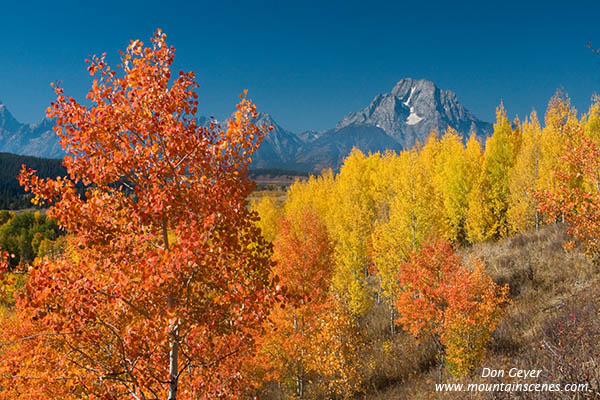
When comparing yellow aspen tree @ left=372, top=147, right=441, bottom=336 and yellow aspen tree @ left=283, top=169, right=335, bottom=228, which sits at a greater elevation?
yellow aspen tree @ left=283, top=169, right=335, bottom=228

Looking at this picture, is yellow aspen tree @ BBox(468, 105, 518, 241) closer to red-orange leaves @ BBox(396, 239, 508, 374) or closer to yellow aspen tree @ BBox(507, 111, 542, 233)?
yellow aspen tree @ BBox(507, 111, 542, 233)

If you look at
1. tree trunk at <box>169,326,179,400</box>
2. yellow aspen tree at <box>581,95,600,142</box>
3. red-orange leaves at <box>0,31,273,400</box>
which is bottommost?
tree trunk at <box>169,326,179,400</box>

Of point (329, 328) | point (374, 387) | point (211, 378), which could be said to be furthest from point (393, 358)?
point (211, 378)

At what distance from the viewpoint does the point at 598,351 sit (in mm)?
7805

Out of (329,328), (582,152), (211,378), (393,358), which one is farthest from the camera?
(393,358)

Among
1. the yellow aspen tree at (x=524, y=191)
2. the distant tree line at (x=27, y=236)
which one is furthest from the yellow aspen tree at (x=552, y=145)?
the distant tree line at (x=27, y=236)

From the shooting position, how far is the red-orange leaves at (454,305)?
46.6 ft

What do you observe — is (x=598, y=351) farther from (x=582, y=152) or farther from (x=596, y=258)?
(x=596, y=258)

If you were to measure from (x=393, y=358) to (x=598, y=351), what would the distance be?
44.8 feet

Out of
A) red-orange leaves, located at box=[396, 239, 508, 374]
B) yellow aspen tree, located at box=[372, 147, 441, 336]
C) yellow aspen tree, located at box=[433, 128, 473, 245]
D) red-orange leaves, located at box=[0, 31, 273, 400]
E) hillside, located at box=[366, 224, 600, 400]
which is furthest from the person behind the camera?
yellow aspen tree, located at box=[433, 128, 473, 245]

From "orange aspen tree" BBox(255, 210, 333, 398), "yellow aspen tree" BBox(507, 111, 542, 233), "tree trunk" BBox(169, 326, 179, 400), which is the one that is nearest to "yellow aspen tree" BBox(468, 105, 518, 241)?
"yellow aspen tree" BBox(507, 111, 542, 233)

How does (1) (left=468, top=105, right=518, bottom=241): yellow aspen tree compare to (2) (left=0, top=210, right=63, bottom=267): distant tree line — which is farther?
(2) (left=0, top=210, right=63, bottom=267): distant tree line

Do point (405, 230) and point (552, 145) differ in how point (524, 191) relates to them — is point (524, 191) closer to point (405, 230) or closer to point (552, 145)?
point (552, 145)

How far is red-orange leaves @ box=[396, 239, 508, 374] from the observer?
560 inches
